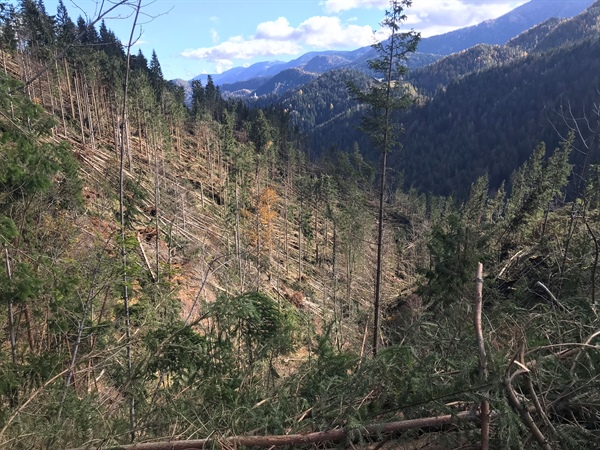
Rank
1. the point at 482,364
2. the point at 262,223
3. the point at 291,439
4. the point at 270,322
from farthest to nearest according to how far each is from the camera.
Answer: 1. the point at 262,223
2. the point at 270,322
3. the point at 291,439
4. the point at 482,364

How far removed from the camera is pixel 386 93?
1120 centimetres

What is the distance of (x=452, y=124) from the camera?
13375 centimetres

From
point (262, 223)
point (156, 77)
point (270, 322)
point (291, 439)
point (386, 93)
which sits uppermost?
point (156, 77)

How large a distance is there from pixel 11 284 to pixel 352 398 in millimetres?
3893

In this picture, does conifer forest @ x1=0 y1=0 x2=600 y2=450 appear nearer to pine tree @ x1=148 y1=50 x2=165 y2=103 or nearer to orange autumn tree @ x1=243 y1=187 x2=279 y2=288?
orange autumn tree @ x1=243 y1=187 x2=279 y2=288

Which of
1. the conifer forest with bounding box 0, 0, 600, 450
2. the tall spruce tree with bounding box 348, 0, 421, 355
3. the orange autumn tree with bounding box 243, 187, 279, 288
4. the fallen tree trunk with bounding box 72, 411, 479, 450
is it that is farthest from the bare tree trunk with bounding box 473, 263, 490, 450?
the orange autumn tree with bounding box 243, 187, 279, 288

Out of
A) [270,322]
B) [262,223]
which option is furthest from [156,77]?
[270,322]

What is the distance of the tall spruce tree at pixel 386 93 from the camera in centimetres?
1062

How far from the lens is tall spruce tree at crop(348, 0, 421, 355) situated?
1062cm

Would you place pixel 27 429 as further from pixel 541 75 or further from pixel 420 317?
pixel 541 75

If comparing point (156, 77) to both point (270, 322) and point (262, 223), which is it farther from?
point (270, 322)

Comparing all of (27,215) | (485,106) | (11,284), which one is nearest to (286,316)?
(11,284)

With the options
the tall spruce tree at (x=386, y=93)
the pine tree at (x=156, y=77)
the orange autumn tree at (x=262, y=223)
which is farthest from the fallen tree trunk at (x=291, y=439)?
the pine tree at (x=156, y=77)

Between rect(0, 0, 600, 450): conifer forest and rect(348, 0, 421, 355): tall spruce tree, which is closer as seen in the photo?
rect(0, 0, 600, 450): conifer forest
